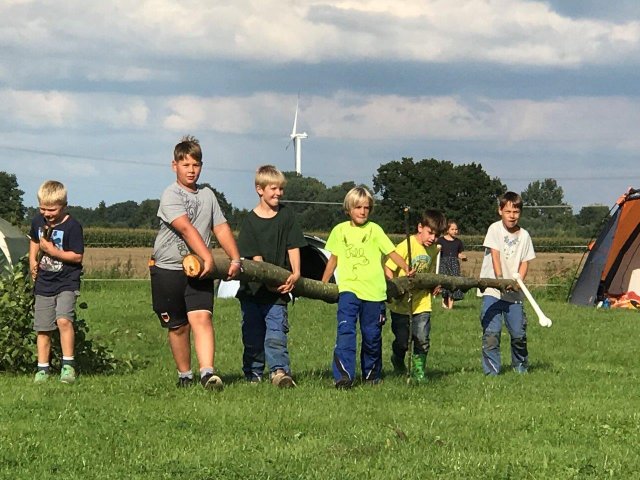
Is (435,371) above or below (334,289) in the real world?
below

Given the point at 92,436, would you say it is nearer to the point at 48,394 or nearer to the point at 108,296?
the point at 48,394

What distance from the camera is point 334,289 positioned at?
9008mm

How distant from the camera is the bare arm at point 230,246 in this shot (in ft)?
25.5

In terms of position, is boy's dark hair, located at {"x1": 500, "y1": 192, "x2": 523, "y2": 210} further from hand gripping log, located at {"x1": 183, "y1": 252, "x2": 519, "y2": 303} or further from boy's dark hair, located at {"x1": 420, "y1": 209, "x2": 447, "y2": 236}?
hand gripping log, located at {"x1": 183, "y1": 252, "x2": 519, "y2": 303}

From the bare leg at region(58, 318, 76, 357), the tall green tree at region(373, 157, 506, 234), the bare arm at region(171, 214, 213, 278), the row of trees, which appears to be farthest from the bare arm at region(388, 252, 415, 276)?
the tall green tree at region(373, 157, 506, 234)

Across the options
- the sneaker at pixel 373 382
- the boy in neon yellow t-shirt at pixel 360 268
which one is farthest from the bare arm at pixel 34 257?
the sneaker at pixel 373 382

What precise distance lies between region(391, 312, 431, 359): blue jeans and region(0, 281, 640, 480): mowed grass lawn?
0.37 metres

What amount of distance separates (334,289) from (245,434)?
2.91 m

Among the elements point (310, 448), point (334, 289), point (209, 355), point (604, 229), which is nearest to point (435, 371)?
point (334, 289)

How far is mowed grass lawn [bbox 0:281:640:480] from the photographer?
5.45m

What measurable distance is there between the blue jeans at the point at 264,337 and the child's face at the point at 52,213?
5.74 feet

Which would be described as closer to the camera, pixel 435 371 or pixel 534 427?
pixel 534 427

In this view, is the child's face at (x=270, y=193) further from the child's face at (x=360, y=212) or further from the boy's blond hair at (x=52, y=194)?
the boy's blond hair at (x=52, y=194)

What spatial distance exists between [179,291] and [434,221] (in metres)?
2.84
